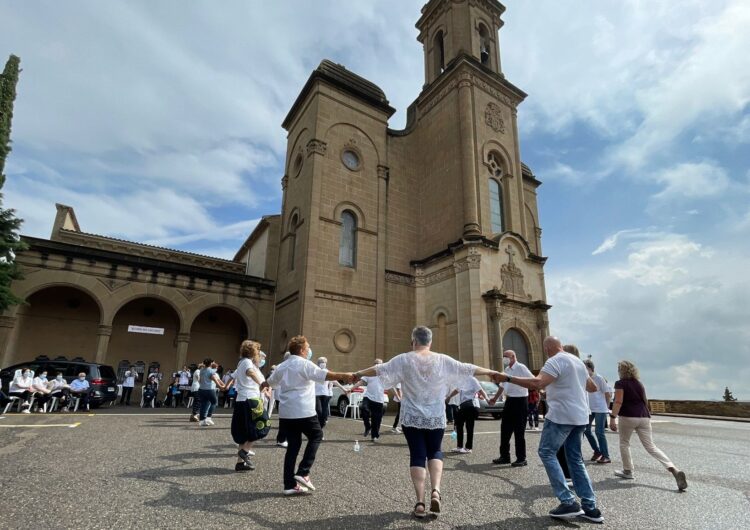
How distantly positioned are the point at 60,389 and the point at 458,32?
26672 millimetres

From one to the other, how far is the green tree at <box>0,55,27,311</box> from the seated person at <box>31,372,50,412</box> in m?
4.84

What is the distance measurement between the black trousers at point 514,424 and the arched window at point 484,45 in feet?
81.6

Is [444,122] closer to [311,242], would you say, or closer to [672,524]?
[311,242]

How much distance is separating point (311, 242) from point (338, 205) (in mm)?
2725

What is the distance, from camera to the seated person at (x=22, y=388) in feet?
42.2

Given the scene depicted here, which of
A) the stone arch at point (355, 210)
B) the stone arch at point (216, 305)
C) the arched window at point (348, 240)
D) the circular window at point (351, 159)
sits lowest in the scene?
the stone arch at point (216, 305)

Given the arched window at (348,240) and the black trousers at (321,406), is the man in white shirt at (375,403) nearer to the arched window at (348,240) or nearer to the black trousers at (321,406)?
the black trousers at (321,406)

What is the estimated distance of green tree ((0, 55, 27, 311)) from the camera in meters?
16.2

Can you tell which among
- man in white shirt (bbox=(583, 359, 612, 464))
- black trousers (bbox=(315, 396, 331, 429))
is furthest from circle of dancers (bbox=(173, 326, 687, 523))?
black trousers (bbox=(315, 396, 331, 429))

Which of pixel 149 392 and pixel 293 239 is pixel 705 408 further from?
pixel 149 392

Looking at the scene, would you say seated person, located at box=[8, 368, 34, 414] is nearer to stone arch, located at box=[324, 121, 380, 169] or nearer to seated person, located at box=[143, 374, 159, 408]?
seated person, located at box=[143, 374, 159, 408]

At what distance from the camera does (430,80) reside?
87.6 feet

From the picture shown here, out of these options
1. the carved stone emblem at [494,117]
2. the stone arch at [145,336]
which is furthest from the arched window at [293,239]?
the carved stone emblem at [494,117]

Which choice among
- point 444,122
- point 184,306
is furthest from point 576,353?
point 444,122
